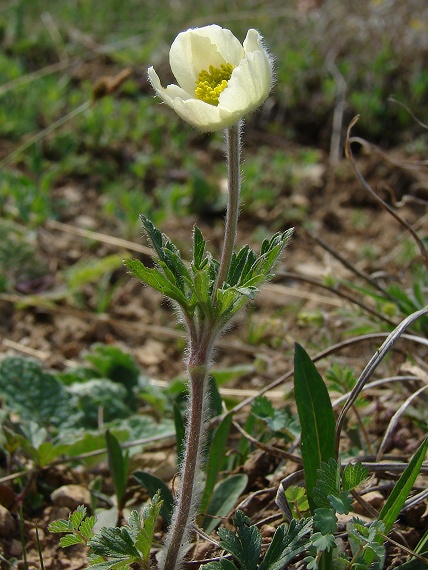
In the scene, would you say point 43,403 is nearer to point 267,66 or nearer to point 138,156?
point 267,66

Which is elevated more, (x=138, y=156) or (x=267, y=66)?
(x=267, y=66)

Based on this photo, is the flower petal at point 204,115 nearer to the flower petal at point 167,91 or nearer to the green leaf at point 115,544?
the flower petal at point 167,91

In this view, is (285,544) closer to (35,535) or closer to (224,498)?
(224,498)

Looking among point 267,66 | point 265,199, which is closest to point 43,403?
point 267,66

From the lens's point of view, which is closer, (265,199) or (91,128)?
(265,199)

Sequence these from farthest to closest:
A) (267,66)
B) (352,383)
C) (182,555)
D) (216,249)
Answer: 1. (216,249)
2. (352,383)
3. (182,555)
4. (267,66)

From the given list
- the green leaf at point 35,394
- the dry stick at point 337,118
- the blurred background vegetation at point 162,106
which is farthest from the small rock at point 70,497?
the dry stick at point 337,118

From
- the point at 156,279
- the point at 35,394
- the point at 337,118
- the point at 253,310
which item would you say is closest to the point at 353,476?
the point at 156,279
